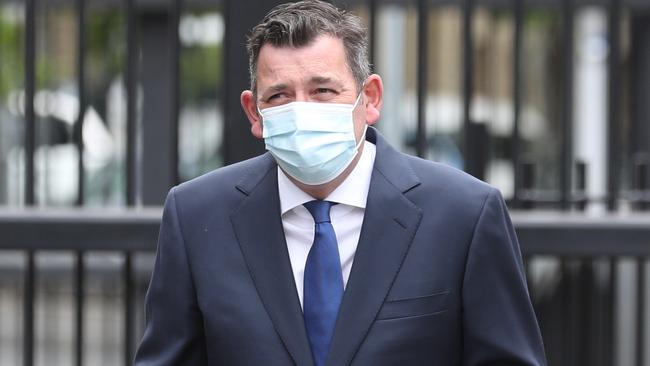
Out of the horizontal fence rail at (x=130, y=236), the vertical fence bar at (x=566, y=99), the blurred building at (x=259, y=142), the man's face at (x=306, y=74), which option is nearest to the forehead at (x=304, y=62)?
the man's face at (x=306, y=74)

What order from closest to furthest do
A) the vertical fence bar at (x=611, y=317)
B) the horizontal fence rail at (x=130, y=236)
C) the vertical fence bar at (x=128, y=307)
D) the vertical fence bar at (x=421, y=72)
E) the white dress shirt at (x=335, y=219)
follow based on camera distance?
the white dress shirt at (x=335, y=219)
the horizontal fence rail at (x=130, y=236)
the vertical fence bar at (x=421, y=72)
the vertical fence bar at (x=128, y=307)
the vertical fence bar at (x=611, y=317)

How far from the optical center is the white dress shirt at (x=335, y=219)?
274 cm

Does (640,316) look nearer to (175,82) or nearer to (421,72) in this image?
(421,72)

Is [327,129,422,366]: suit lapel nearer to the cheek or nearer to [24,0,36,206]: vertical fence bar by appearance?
the cheek

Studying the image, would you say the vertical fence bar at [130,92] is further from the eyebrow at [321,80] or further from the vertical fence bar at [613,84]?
the vertical fence bar at [613,84]

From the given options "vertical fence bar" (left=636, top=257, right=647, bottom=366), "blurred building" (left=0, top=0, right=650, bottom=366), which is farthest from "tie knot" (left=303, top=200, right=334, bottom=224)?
"vertical fence bar" (left=636, top=257, right=647, bottom=366)

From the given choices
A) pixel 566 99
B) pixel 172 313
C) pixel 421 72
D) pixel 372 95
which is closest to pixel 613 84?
pixel 566 99

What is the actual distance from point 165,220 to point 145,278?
7.55 metres

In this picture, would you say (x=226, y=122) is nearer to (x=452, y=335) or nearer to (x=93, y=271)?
(x=452, y=335)

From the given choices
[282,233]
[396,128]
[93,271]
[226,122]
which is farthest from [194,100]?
[282,233]

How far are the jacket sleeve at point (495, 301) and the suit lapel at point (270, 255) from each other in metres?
0.35

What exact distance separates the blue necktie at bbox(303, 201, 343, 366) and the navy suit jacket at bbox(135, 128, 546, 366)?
0.04 metres

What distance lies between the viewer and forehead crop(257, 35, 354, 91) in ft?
8.57

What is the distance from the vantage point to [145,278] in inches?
405
